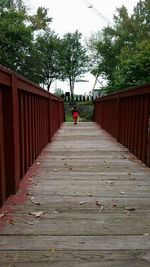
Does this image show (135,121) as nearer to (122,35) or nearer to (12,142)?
(12,142)

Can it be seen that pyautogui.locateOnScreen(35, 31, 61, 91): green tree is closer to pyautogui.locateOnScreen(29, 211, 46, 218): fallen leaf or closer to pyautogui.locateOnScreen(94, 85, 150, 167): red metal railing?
pyautogui.locateOnScreen(94, 85, 150, 167): red metal railing

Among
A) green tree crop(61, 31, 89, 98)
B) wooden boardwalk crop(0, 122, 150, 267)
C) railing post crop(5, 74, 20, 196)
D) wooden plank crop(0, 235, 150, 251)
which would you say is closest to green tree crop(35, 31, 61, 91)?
green tree crop(61, 31, 89, 98)

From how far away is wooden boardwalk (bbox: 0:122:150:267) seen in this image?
212 centimetres

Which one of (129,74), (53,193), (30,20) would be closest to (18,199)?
(53,193)

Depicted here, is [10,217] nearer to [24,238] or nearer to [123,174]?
[24,238]

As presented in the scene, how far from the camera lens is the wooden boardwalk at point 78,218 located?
2.12 m

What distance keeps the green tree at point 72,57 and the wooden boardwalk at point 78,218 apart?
2994 centimetres

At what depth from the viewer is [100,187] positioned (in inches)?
145

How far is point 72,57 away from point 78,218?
32665 mm

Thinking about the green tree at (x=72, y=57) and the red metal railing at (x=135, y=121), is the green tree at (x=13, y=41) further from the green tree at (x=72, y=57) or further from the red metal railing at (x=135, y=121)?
the red metal railing at (x=135, y=121)

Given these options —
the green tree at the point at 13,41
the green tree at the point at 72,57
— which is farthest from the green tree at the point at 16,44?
the green tree at the point at 72,57

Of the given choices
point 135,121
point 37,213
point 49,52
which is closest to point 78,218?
point 37,213

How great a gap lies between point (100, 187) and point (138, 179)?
0.59 m

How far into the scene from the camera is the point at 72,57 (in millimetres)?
34406
